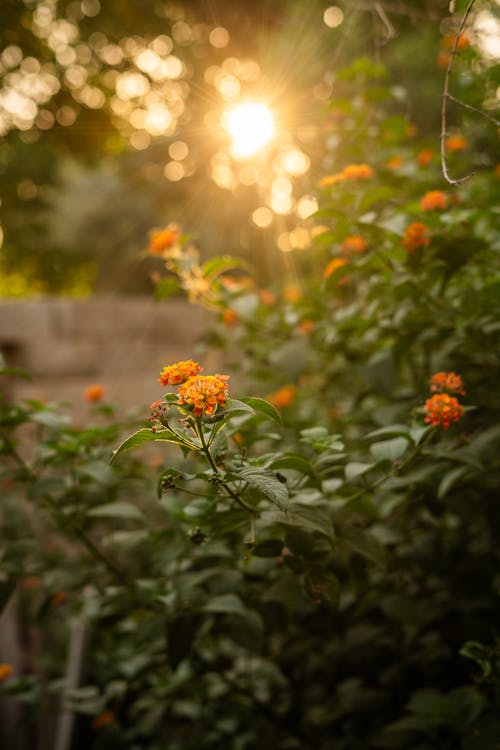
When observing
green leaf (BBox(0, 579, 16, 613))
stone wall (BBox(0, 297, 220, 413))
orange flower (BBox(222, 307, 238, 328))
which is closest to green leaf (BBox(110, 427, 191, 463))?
A: green leaf (BBox(0, 579, 16, 613))

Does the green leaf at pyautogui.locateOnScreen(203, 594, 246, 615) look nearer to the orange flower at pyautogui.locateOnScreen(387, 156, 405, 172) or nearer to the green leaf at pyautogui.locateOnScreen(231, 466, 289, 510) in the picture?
the green leaf at pyautogui.locateOnScreen(231, 466, 289, 510)

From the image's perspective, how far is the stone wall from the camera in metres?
2.81

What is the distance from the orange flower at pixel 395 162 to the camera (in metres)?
1.51

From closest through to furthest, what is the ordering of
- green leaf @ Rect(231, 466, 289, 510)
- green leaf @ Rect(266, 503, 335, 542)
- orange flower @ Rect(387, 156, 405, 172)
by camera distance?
green leaf @ Rect(231, 466, 289, 510) → green leaf @ Rect(266, 503, 335, 542) → orange flower @ Rect(387, 156, 405, 172)

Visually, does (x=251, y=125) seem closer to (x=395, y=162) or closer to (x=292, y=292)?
(x=395, y=162)

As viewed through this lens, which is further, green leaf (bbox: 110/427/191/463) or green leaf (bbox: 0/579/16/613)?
green leaf (bbox: 0/579/16/613)

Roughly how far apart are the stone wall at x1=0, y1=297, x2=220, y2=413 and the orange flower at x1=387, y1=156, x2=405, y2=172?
1286 millimetres

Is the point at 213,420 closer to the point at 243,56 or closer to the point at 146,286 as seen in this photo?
the point at 243,56

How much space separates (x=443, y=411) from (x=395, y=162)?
105 centimetres

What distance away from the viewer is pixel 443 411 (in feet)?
2.46

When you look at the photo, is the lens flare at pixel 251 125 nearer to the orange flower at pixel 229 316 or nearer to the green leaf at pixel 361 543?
the orange flower at pixel 229 316

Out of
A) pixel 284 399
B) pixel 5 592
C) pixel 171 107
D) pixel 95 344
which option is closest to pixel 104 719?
pixel 5 592

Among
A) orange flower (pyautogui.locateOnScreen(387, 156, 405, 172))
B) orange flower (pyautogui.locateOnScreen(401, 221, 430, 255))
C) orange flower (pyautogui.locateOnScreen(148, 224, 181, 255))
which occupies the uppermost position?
orange flower (pyautogui.locateOnScreen(387, 156, 405, 172))

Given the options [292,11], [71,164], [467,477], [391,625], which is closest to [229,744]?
[391,625]
